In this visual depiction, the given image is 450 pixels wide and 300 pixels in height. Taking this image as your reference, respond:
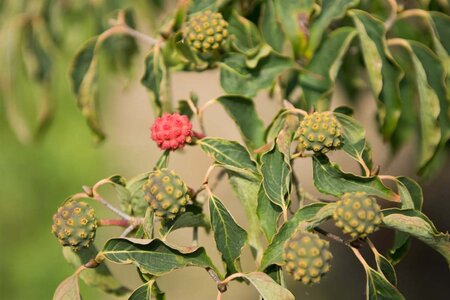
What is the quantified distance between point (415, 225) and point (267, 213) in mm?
297

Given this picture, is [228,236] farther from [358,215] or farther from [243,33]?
[243,33]

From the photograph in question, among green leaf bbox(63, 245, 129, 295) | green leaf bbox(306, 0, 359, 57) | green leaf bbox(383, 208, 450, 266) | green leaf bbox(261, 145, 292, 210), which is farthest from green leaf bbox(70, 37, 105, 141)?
green leaf bbox(383, 208, 450, 266)

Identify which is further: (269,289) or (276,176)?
(276,176)


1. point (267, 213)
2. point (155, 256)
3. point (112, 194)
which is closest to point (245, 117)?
point (267, 213)

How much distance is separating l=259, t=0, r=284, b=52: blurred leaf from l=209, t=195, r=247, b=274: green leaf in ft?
1.94

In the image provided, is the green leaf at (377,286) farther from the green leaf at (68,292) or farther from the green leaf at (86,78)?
the green leaf at (86,78)

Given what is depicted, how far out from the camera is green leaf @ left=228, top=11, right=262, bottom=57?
5.67 feet

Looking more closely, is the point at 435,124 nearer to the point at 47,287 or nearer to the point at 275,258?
the point at 275,258

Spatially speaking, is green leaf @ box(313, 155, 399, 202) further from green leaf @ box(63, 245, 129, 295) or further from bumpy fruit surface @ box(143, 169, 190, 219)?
green leaf @ box(63, 245, 129, 295)

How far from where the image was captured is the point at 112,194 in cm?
416

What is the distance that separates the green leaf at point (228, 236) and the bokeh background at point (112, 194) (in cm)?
212

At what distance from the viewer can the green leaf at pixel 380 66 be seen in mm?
1606

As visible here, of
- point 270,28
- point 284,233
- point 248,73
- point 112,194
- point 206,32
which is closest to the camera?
point 284,233

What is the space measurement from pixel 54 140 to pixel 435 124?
129 inches
